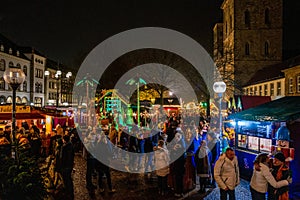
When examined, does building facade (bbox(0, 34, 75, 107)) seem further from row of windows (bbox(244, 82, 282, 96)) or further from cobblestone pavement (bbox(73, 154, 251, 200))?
cobblestone pavement (bbox(73, 154, 251, 200))

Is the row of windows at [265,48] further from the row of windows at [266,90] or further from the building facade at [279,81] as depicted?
the row of windows at [266,90]

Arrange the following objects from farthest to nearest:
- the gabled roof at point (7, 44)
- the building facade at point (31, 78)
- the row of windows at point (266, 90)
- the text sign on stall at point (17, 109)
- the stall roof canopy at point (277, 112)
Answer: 1. the gabled roof at point (7, 44)
2. the building facade at point (31, 78)
3. the row of windows at point (266, 90)
4. the text sign on stall at point (17, 109)
5. the stall roof canopy at point (277, 112)

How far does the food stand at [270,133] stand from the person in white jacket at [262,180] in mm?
2109

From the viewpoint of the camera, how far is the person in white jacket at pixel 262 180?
21.2 feet

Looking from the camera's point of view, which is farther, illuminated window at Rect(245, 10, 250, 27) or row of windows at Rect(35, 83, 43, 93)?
row of windows at Rect(35, 83, 43, 93)

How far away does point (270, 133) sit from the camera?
11.3 metres

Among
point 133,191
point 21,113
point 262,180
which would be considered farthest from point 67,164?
point 21,113

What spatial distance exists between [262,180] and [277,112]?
456 centimetres

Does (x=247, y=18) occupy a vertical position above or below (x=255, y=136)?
above

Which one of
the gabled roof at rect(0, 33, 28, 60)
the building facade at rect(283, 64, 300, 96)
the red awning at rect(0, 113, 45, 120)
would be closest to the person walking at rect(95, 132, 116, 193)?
the red awning at rect(0, 113, 45, 120)

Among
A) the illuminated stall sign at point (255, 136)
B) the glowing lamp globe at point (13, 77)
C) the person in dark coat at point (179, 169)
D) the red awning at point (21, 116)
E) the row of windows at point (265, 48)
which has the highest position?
the row of windows at point (265, 48)

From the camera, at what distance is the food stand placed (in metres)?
9.55

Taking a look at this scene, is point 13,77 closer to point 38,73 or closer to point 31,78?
point 31,78

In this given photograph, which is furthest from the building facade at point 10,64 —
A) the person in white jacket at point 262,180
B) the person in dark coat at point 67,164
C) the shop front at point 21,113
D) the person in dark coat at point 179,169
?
the person in white jacket at point 262,180
